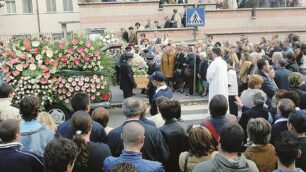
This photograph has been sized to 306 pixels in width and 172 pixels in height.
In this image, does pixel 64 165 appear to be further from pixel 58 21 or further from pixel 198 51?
pixel 58 21

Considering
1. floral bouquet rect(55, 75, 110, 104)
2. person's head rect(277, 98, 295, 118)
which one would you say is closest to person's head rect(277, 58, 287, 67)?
person's head rect(277, 98, 295, 118)

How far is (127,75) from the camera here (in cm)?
1366

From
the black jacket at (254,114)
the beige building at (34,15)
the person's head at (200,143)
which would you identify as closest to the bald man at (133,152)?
the person's head at (200,143)

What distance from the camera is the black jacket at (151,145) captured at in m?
5.58

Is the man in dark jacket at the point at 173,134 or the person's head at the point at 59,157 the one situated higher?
the person's head at the point at 59,157

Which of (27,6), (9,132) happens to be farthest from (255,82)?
(27,6)

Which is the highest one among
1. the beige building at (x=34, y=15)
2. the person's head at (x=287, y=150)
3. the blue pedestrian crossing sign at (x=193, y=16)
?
the beige building at (x=34, y=15)

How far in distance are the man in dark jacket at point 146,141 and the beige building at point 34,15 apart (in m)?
29.1

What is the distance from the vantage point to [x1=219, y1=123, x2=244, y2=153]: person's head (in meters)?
4.52

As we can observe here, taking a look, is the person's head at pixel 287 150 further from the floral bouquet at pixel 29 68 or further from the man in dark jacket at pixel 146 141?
the floral bouquet at pixel 29 68

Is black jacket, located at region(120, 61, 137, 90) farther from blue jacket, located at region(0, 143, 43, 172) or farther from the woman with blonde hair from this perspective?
blue jacket, located at region(0, 143, 43, 172)

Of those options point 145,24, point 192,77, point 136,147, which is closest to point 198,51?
point 192,77

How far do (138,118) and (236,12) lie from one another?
2174cm

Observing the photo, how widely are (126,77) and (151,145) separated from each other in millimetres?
8208
